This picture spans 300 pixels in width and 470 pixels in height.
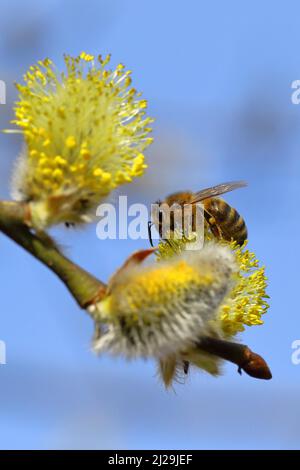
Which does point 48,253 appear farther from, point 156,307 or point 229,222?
point 229,222

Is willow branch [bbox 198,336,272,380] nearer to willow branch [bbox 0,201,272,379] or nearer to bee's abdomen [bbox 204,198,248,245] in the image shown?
willow branch [bbox 0,201,272,379]

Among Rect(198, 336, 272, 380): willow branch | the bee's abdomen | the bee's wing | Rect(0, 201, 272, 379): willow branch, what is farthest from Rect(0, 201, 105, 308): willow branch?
the bee's wing

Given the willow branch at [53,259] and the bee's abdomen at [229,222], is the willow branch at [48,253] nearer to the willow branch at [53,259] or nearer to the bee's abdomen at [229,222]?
the willow branch at [53,259]

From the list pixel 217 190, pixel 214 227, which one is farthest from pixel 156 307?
pixel 217 190

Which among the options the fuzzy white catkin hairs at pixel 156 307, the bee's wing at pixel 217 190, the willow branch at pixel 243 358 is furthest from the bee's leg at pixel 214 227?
the fuzzy white catkin hairs at pixel 156 307
